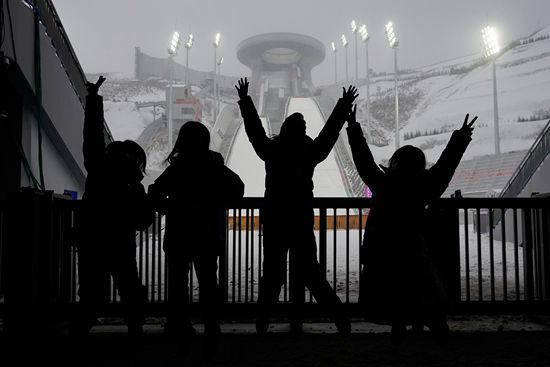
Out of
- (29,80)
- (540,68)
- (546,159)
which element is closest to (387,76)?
(540,68)

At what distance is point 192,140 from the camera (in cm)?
300

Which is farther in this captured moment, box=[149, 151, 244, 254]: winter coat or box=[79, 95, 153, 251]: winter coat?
box=[79, 95, 153, 251]: winter coat

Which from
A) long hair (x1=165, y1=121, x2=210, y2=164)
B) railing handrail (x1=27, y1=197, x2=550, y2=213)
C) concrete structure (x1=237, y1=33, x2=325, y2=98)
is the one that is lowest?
railing handrail (x1=27, y1=197, x2=550, y2=213)

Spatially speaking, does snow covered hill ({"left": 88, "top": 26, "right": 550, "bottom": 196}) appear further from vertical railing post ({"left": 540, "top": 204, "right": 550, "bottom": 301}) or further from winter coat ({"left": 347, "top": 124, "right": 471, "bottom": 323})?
winter coat ({"left": 347, "top": 124, "right": 471, "bottom": 323})

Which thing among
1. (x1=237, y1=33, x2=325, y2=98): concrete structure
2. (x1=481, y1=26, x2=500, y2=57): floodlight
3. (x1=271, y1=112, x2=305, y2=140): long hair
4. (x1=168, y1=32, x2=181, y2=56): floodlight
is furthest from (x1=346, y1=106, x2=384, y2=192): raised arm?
(x1=237, y1=33, x2=325, y2=98): concrete structure

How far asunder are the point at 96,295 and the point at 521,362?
306cm

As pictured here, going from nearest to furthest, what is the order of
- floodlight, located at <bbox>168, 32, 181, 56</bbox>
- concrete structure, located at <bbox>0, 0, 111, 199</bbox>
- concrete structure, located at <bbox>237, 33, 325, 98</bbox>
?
concrete structure, located at <bbox>0, 0, 111, 199</bbox> < floodlight, located at <bbox>168, 32, 181, 56</bbox> < concrete structure, located at <bbox>237, 33, 325, 98</bbox>

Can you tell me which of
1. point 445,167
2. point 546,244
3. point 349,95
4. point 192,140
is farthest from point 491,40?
point 192,140

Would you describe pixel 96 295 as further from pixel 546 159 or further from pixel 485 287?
pixel 546 159

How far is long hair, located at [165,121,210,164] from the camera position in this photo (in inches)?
118

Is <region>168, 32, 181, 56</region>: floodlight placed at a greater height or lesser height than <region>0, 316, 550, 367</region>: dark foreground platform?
greater

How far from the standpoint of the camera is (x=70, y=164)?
28.4ft

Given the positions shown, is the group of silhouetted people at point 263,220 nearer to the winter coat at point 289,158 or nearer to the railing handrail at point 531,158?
the winter coat at point 289,158

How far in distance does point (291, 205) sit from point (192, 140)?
0.92 meters
